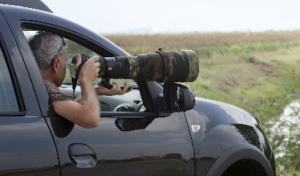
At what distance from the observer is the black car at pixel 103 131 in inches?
62.0

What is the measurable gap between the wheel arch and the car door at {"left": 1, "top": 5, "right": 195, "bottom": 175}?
0.18 m

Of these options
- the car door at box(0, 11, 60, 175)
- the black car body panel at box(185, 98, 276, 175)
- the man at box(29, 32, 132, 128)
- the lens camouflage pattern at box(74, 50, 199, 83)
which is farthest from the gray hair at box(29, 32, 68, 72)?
the black car body panel at box(185, 98, 276, 175)

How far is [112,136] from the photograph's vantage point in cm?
181

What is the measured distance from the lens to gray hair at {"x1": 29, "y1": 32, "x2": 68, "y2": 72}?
6.03ft

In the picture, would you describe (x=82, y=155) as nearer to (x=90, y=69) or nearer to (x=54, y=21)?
(x=90, y=69)

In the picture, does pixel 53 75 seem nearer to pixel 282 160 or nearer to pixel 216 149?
pixel 216 149

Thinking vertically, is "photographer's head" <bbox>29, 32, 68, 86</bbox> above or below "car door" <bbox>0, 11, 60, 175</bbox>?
above

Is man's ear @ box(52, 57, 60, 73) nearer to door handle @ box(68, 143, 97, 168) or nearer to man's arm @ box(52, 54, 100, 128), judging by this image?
man's arm @ box(52, 54, 100, 128)

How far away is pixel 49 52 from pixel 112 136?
0.55 metres

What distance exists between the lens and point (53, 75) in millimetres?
1893

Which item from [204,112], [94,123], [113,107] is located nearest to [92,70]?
[94,123]

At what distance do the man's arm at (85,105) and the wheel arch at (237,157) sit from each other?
0.86m

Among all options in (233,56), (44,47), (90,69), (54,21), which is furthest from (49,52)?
(233,56)

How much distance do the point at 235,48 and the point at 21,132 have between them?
3296cm
